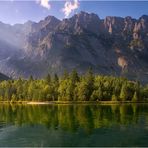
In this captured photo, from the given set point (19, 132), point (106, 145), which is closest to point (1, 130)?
point (19, 132)

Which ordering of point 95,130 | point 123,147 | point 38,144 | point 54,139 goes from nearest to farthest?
1. point 123,147
2. point 38,144
3. point 54,139
4. point 95,130

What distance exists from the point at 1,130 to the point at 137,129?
32659 mm

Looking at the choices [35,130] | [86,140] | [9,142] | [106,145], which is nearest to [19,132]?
[35,130]

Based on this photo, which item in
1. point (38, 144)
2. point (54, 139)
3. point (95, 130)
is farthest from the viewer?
point (95, 130)

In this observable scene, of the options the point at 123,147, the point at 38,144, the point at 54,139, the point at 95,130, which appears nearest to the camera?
the point at 123,147

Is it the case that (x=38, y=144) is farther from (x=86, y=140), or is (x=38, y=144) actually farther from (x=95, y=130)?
(x=95, y=130)

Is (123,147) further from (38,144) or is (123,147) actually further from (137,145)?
(38,144)

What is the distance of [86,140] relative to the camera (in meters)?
63.5

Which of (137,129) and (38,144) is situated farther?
(137,129)

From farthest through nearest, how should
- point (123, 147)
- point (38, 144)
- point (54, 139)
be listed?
1. point (54, 139)
2. point (38, 144)
3. point (123, 147)

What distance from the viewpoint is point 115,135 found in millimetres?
68438

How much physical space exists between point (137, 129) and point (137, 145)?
63.9 ft

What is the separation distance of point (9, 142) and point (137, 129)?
30269 millimetres

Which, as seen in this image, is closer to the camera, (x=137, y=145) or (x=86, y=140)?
(x=137, y=145)
